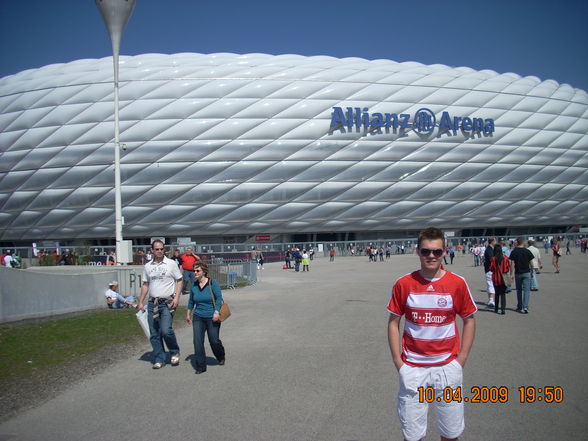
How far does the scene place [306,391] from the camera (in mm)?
4855

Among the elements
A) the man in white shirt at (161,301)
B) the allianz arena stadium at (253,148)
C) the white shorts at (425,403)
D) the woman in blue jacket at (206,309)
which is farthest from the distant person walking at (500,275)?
the allianz arena stadium at (253,148)

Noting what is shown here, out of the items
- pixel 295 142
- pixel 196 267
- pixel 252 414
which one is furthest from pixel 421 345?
pixel 295 142

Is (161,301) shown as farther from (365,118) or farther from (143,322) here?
(365,118)

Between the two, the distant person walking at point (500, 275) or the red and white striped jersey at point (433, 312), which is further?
the distant person walking at point (500, 275)

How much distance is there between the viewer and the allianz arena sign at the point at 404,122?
122 ft

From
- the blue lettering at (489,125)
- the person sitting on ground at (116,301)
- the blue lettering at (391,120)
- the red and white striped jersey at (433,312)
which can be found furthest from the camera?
the blue lettering at (489,125)

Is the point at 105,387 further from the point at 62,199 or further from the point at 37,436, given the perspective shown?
the point at 62,199

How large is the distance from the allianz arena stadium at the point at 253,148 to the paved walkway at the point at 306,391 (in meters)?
28.5

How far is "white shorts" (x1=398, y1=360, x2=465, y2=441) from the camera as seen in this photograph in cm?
286

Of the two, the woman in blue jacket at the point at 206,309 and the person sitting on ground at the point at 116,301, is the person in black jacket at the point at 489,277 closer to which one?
the woman in blue jacket at the point at 206,309

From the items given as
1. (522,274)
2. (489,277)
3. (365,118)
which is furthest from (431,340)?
(365,118)

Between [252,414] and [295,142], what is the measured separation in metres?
33.0

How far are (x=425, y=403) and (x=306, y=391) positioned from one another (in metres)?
2.15

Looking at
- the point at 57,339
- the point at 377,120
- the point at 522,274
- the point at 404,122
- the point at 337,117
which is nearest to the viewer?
the point at 57,339
